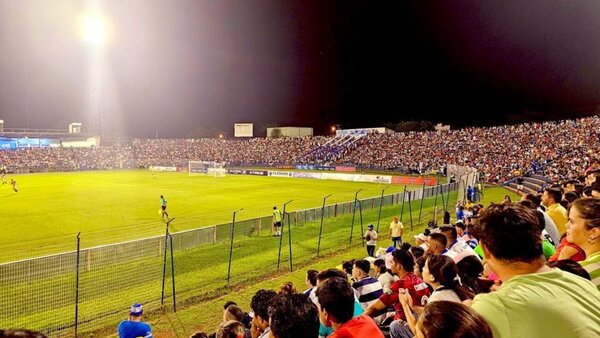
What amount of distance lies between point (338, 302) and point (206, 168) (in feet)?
209

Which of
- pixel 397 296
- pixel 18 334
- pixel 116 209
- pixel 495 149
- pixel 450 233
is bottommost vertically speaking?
pixel 116 209

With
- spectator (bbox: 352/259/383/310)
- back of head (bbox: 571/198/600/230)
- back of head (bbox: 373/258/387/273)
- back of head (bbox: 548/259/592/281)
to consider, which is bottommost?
back of head (bbox: 373/258/387/273)

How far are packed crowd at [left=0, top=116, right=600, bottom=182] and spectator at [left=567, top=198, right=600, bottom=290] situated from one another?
2237 cm

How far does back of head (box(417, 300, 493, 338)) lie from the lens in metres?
2.00

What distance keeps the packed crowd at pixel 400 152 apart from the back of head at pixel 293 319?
2473cm

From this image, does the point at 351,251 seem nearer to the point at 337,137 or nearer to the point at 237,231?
the point at 237,231

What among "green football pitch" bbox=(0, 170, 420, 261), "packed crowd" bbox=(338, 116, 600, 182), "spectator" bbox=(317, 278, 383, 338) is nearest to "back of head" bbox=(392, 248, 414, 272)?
"spectator" bbox=(317, 278, 383, 338)

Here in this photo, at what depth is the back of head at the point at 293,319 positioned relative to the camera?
9.70 ft

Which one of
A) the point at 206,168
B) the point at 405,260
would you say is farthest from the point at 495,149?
the point at 405,260

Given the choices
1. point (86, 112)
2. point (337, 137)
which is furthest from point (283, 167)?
point (86, 112)

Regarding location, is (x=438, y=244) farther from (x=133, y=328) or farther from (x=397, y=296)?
(x=133, y=328)

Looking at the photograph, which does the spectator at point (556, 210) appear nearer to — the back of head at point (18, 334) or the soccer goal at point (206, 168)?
the back of head at point (18, 334)

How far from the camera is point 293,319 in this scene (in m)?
2.97

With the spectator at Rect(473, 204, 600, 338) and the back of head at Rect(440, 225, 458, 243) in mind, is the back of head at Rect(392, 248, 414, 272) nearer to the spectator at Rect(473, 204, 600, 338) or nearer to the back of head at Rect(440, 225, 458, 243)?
the back of head at Rect(440, 225, 458, 243)
